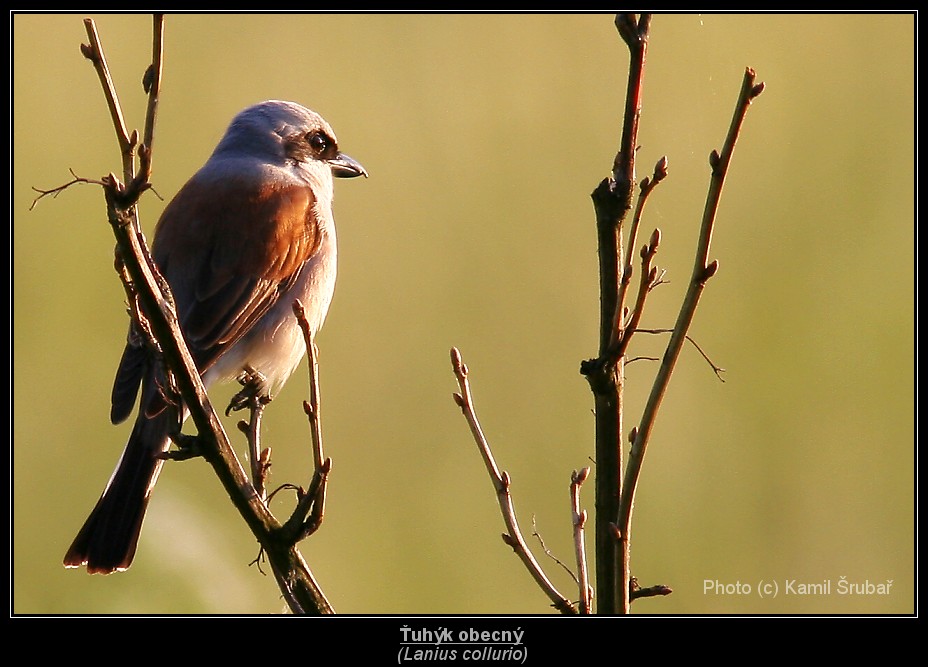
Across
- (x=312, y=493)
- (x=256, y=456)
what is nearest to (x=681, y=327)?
(x=312, y=493)

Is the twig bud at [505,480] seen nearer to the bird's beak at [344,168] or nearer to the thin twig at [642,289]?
the thin twig at [642,289]

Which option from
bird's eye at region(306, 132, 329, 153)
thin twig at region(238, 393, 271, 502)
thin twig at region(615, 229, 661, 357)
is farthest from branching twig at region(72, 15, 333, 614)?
bird's eye at region(306, 132, 329, 153)

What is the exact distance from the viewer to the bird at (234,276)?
317cm

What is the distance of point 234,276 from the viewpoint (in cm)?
356

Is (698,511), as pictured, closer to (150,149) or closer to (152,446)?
(152,446)

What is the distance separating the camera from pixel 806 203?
6152mm

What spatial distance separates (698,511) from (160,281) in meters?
3.57

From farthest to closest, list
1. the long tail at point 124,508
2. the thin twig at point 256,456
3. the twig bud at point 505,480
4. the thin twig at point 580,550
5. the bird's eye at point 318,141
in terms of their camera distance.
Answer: the bird's eye at point 318,141 → the long tail at point 124,508 → the thin twig at point 256,456 → the twig bud at point 505,480 → the thin twig at point 580,550

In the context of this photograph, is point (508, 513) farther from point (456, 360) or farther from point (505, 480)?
point (456, 360)

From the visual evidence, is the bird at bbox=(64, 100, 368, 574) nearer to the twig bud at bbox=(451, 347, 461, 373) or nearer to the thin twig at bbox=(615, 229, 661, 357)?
the twig bud at bbox=(451, 347, 461, 373)

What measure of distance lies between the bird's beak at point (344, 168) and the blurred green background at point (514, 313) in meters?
0.97

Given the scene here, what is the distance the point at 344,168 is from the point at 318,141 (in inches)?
5.9

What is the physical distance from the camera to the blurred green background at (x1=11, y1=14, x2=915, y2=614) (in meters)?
4.98

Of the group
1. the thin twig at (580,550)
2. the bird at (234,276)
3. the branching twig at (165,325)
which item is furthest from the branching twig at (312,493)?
the bird at (234,276)
